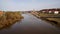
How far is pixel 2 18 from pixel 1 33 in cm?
536

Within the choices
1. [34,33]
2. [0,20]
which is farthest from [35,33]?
[0,20]

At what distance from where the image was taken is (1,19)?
48.6 ft

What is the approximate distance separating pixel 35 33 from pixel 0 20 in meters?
6.20

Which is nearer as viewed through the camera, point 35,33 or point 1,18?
point 35,33

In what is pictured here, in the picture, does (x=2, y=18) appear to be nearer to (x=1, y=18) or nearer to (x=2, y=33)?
(x=1, y=18)

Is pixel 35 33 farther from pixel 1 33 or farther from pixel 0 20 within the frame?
pixel 0 20

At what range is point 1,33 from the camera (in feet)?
32.8

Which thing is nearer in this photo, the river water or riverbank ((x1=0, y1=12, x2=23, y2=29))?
the river water

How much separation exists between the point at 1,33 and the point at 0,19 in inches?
201

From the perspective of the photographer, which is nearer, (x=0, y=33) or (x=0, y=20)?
(x=0, y=33)

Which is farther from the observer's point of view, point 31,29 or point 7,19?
point 7,19

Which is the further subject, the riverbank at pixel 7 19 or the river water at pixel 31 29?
the riverbank at pixel 7 19

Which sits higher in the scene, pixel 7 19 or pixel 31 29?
pixel 7 19

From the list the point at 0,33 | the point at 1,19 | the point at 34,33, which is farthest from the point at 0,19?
the point at 34,33
